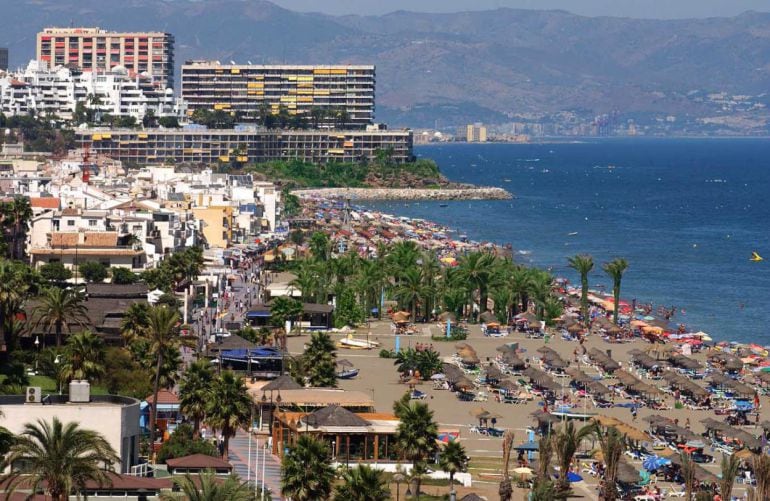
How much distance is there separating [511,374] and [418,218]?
11260cm

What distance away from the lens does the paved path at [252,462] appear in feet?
163

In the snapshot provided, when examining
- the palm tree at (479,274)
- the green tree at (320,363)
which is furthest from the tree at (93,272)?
the green tree at (320,363)

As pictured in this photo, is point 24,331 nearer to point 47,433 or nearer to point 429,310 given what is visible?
point 47,433

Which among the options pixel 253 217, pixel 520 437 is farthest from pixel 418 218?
pixel 520 437

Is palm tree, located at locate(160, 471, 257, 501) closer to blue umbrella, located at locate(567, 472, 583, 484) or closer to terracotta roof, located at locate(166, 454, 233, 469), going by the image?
terracotta roof, located at locate(166, 454, 233, 469)

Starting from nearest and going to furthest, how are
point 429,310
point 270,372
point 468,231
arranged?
point 270,372 < point 429,310 < point 468,231

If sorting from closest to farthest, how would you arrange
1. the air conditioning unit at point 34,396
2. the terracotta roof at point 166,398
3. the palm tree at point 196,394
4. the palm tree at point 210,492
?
1. the palm tree at point 210,492
2. the air conditioning unit at point 34,396
3. the palm tree at point 196,394
4. the terracotta roof at point 166,398

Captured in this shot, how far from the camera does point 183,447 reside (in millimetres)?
49781

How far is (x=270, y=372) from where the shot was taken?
71500mm

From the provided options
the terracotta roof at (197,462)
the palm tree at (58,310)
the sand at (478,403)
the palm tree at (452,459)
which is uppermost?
the palm tree at (58,310)

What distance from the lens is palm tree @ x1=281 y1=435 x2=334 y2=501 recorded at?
42.4m

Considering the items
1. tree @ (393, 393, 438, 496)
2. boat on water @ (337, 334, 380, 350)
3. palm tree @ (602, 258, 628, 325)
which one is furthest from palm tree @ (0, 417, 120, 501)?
palm tree @ (602, 258, 628, 325)

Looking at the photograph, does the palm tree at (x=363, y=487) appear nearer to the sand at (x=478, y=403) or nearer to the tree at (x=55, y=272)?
the sand at (x=478, y=403)

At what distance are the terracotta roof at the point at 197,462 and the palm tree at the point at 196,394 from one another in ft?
13.0
